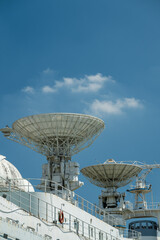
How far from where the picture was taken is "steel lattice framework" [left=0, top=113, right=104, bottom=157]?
153ft

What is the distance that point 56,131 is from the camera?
156 feet

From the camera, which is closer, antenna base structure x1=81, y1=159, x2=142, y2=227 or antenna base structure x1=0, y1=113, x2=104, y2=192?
antenna base structure x1=0, y1=113, x2=104, y2=192

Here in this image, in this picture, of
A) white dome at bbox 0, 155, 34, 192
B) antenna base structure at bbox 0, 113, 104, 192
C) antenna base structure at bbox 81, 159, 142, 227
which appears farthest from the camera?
antenna base structure at bbox 81, 159, 142, 227

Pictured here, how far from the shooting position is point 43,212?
27172mm

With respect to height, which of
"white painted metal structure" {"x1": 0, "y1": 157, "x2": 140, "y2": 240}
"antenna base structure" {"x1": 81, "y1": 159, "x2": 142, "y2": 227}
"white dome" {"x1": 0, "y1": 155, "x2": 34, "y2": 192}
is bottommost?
"white painted metal structure" {"x1": 0, "y1": 157, "x2": 140, "y2": 240}

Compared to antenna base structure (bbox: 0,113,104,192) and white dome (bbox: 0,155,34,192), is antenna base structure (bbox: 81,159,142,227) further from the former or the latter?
white dome (bbox: 0,155,34,192)

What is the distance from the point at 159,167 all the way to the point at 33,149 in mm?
31161

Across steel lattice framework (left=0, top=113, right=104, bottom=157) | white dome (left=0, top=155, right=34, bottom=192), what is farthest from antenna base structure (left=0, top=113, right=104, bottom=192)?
white dome (left=0, top=155, right=34, bottom=192)

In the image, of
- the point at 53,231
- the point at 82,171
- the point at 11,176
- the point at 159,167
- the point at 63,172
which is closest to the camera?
the point at 53,231

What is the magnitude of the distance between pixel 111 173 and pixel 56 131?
65.2ft

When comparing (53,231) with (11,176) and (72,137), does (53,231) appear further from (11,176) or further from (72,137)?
(72,137)

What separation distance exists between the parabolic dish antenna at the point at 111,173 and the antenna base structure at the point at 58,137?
14638mm

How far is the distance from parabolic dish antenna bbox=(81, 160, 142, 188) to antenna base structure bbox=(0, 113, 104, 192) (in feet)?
48.0

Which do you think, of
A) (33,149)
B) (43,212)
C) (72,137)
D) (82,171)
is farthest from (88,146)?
(43,212)
